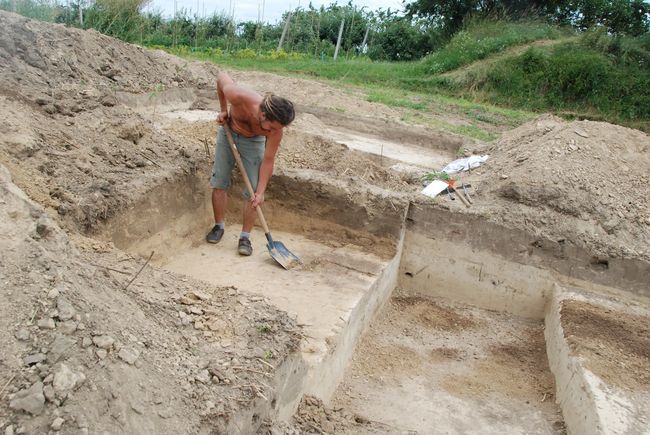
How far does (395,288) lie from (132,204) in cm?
266

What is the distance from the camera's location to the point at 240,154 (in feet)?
16.6

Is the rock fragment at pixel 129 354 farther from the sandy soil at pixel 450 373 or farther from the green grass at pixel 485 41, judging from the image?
the green grass at pixel 485 41

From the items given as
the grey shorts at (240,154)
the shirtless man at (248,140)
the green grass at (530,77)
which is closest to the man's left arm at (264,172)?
the shirtless man at (248,140)

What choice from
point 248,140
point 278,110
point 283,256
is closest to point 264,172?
point 248,140

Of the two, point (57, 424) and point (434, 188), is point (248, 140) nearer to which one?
point (434, 188)

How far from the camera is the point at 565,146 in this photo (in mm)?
6074

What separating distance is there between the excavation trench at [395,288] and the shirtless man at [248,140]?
0.33 metres

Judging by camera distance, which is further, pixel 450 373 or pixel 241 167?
pixel 241 167

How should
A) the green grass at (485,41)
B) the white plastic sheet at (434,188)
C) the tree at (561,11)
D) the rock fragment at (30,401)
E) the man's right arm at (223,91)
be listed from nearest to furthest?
the rock fragment at (30,401), the man's right arm at (223,91), the white plastic sheet at (434,188), the green grass at (485,41), the tree at (561,11)

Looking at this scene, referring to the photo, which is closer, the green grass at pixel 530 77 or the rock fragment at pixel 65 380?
the rock fragment at pixel 65 380

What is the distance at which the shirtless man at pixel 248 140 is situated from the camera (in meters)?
4.41

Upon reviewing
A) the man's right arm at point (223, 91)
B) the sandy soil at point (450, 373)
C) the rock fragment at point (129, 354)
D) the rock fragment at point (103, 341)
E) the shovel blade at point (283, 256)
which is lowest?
the sandy soil at point (450, 373)

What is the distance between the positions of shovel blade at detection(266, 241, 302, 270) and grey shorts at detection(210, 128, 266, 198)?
0.57 metres

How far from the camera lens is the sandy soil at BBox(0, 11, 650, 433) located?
2.24 meters
